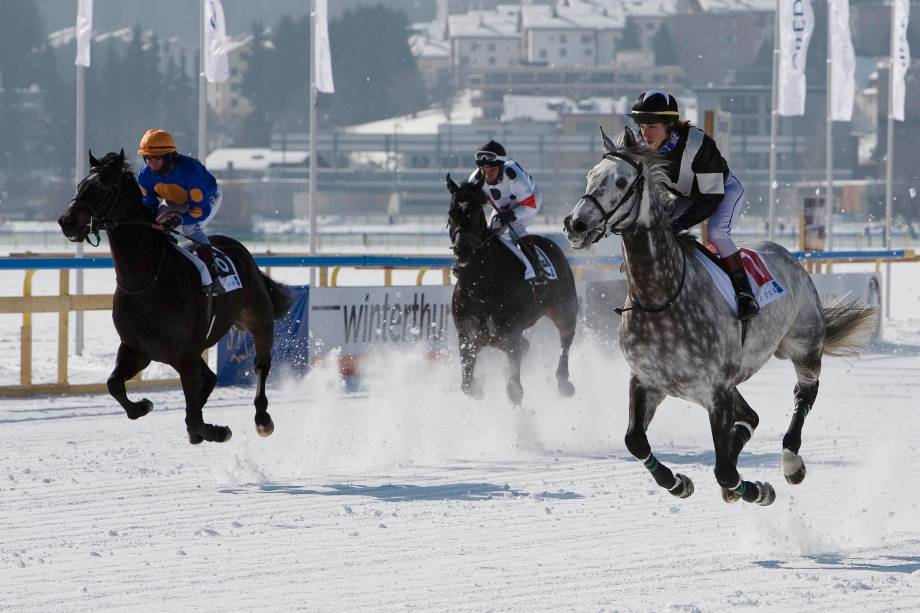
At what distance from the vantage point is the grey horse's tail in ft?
33.4

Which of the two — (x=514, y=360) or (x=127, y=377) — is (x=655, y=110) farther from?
(x=514, y=360)

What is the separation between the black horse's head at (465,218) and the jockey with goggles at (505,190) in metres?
0.18

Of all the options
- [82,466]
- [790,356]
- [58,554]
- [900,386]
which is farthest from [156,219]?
[900,386]

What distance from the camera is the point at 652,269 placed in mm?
7996

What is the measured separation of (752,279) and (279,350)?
908 centimetres

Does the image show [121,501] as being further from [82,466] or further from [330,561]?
[330,561]

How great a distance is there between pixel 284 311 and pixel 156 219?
2.12 metres

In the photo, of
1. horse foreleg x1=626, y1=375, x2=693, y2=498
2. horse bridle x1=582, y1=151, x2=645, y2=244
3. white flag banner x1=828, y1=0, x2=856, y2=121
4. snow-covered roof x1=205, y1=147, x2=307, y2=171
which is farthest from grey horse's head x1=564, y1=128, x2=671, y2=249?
snow-covered roof x1=205, y1=147, x2=307, y2=171

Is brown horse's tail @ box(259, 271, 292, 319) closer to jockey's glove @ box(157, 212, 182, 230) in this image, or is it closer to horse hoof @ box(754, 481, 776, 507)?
jockey's glove @ box(157, 212, 182, 230)

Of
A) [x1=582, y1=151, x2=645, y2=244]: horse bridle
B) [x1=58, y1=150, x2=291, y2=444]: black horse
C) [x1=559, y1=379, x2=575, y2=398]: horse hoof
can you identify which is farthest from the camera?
[x1=559, y1=379, x2=575, y2=398]: horse hoof

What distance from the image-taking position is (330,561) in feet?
25.5

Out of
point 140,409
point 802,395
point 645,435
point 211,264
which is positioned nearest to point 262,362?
point 211,264

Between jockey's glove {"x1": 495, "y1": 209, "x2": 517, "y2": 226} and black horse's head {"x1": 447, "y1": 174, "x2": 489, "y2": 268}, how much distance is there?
0.44 meters

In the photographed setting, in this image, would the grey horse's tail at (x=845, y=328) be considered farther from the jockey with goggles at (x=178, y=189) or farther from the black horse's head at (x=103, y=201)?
the black horse's head at (x=103, y=201)
